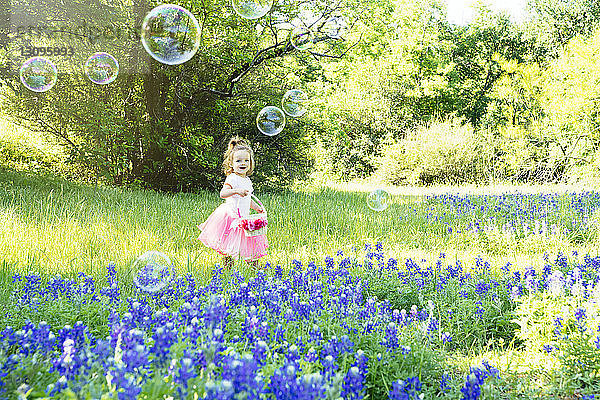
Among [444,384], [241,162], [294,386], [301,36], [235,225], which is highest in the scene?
[301,36]

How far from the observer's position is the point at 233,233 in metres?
5.32

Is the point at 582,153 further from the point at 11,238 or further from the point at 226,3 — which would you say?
the point at 11,238

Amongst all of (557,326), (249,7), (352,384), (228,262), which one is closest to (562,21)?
(249,7)

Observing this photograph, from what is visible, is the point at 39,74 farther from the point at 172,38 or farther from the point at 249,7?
the point at 249,7

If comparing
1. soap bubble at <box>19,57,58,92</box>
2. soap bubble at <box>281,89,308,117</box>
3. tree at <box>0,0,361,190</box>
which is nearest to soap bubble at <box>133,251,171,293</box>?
soap bubble at <box>19,57,58,92</box>

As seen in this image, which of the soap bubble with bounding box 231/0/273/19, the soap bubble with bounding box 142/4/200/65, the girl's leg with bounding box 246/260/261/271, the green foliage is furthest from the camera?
the green foliage

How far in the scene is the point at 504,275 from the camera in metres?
4.44

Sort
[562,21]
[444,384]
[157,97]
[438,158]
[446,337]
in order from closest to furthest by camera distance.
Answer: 1. [444,384]
2. [446,337]
3. [157,97]
4. [438,158]
5. [562,21]

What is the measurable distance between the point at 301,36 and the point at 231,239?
732 centimetres

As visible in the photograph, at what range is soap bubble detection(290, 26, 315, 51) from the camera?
10484mm

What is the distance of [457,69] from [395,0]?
5.95 meters

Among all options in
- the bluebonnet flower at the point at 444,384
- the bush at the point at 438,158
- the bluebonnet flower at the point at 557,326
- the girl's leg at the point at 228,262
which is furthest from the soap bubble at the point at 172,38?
the bush at the point at 438,158

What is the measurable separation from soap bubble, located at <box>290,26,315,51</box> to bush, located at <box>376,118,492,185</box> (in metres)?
8.76

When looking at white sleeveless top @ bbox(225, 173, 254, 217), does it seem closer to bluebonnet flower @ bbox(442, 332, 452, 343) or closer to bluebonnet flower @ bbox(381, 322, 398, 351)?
bluebonnet flower @ bbox(442, 332, 452, 343)
